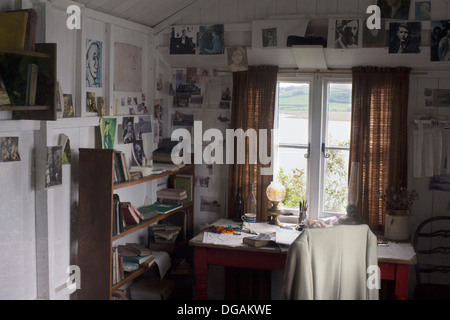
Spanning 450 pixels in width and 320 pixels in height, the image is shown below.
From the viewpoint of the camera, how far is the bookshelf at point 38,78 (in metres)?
2.75

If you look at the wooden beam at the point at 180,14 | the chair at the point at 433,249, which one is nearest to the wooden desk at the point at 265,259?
the chair at the point at 433,249

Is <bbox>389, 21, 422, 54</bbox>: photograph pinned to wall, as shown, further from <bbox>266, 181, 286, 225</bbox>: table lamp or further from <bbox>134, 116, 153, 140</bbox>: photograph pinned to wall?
<bbox>134, 116, 153, 140</bbox>: photograph pinned to wall

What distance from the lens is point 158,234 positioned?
14.0ft

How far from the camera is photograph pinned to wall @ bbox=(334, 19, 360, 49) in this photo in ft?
12.9

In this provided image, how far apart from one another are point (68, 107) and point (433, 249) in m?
2.72

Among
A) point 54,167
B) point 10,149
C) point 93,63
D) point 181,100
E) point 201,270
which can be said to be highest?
point 93,63

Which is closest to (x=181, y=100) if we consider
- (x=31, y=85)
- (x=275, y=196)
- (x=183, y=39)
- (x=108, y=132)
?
(x=183, y=39)

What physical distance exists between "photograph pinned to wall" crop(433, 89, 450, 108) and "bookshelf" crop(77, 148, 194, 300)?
2.33 metres

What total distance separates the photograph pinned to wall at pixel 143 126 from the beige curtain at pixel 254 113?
2.14 feet

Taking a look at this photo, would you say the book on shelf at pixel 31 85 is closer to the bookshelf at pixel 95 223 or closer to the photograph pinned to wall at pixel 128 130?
the bookshelf at pixel 95 223

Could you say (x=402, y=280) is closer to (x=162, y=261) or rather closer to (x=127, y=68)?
(x=162, y=261)

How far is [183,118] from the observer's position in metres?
4.57

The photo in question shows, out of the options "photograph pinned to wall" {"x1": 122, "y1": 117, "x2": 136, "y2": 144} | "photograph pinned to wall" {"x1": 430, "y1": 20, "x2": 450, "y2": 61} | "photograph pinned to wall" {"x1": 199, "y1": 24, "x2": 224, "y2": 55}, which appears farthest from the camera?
"photograph pinned to wall" {"x1": 199, "y1": 24, "x2": 224, "y2": 55}

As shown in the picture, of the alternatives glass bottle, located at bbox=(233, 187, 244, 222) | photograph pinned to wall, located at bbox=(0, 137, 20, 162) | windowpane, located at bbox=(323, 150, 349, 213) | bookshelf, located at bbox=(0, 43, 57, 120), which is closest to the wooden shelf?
glass bottle, located at bbox=(233, 187, 244, 222)
